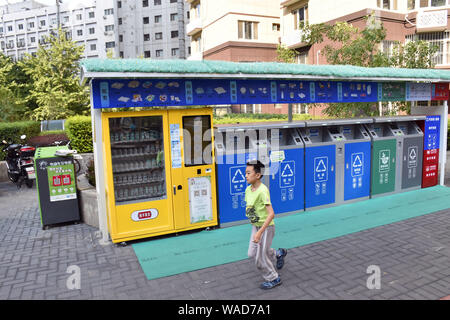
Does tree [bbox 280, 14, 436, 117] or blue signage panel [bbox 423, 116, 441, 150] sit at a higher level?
tree [bbox 280, 14, 436, 117]

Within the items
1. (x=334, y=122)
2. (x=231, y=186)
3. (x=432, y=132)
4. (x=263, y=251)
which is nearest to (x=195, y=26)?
(x=432, y=132)

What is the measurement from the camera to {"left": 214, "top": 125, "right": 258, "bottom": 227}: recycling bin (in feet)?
21.5

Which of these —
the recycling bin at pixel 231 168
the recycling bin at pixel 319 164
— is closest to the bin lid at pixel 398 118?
the recycling bin at pixel 319 164

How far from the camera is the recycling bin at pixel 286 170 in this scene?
7.03 metres

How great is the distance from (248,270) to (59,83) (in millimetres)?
21709

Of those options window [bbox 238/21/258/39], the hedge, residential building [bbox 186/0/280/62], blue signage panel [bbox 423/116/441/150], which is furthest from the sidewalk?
window [bbox 238/21/258/39]

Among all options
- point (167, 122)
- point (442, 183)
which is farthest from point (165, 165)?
point (442, 183)

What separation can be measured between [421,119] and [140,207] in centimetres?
709

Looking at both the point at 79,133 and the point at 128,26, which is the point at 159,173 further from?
the point at 128,26

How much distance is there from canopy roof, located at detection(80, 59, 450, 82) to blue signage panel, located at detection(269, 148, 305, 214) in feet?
5.12

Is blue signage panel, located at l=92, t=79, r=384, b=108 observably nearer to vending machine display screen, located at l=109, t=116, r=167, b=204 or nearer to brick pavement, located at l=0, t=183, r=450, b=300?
vending machine display screen, located at l=109, t=116, r=167, b=204

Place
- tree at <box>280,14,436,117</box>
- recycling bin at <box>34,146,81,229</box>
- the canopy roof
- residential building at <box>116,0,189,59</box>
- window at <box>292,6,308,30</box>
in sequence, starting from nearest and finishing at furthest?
the canopy roof
recycling bin at <box>34,146,81,229</box>
tree at <box>280,14,436,117</box>
window at <box>292,6,308,30</box>
residential building at <box>116,0,189,59</box>

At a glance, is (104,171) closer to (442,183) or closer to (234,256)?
(234,256)

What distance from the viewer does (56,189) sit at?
269 inches
